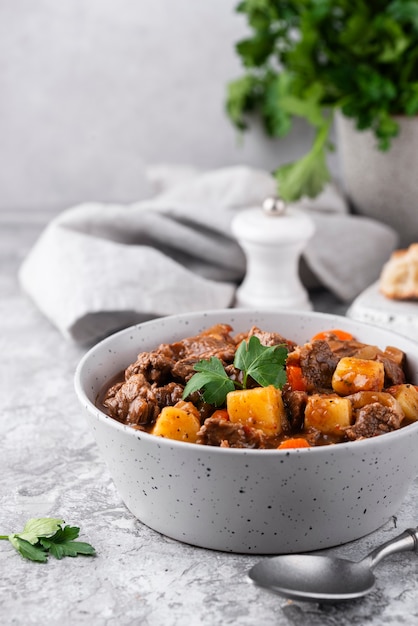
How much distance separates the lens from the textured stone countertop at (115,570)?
185 centimetres

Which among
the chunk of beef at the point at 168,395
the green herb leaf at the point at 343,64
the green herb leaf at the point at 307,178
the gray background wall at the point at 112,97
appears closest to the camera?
the chunk of beef at the point at 168,395

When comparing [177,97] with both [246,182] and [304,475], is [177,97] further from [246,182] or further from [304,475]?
[304,475]

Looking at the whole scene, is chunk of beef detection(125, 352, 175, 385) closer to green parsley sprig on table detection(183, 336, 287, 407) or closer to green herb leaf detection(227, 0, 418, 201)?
green parsley sprig on table detection(183, 336, 287, 407)

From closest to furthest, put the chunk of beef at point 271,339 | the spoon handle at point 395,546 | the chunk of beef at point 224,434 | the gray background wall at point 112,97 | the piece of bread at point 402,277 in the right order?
the spoon handle at point 395,546, the chunk of beef at point 224,434, the chunk of beef at point 271,339, the piece of bread at point 402,277, the gray background wall at point 112,97

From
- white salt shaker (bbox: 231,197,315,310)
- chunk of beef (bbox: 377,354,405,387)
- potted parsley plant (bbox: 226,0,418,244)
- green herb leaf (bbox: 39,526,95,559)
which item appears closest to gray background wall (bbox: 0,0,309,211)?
potted parsley plant (bbox: 226,0,418,244)

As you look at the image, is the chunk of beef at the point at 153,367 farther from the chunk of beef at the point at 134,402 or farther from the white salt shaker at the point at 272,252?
the white salt shaker at the point at 272,252

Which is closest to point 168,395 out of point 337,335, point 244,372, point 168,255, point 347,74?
point 244,372

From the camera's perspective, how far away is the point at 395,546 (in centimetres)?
197

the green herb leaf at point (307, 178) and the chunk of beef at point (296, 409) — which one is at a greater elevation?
the green herb leaf at point (307, 178)

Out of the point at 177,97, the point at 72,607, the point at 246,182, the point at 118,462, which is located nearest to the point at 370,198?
the point at 246,182

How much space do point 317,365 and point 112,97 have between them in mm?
2897

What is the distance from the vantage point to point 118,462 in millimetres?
2082

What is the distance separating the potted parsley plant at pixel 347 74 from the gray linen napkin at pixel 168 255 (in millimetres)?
194

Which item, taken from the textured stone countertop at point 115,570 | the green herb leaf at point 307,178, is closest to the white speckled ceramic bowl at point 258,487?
the textured stone countertop at point 115,570
